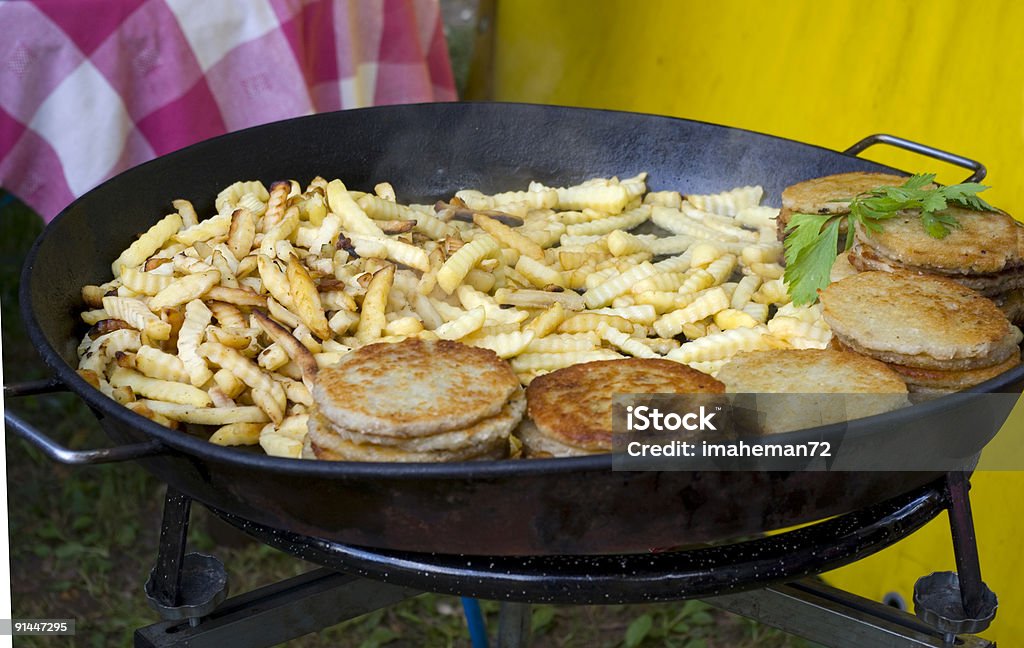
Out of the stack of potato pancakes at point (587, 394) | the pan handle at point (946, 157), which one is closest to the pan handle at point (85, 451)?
the stack of potato pancakes at point (587, 394)

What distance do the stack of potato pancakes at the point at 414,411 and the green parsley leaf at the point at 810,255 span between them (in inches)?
36.1

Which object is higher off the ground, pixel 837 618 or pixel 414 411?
pixel 414 411

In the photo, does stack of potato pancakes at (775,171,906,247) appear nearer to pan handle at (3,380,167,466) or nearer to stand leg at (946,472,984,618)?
stand leg at (946,472,984,618)

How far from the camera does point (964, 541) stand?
1813 millimetres

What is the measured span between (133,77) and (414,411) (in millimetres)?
2194

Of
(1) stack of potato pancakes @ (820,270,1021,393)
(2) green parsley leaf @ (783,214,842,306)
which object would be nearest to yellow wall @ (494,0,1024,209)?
(2) green parsley leaf @ (783,214,842,306)

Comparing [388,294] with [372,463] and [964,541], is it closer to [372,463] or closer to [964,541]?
[372,463]

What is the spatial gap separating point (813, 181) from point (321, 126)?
58.1 inches

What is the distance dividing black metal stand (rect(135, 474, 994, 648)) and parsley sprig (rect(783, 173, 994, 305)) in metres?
0.66

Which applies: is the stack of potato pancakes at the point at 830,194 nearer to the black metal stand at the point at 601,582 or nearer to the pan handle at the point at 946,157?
the pan handle at the point at 946,157

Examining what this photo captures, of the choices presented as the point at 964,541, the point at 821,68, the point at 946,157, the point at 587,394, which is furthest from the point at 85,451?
the point at 821,68

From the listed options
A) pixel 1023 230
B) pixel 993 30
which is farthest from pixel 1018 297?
pixel 993 30

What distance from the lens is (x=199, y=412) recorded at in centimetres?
195

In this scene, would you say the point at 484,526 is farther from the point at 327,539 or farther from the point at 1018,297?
the point at 1018,297
